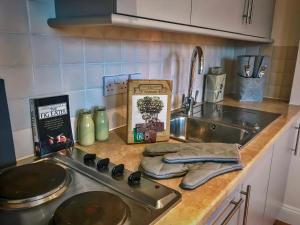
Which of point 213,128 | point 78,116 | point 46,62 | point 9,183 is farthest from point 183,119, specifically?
point 9,183

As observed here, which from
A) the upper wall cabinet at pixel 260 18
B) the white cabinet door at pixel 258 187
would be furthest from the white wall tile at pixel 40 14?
the upper wall cabinet at pixel 260 18

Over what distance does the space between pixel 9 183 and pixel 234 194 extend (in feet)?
2.28

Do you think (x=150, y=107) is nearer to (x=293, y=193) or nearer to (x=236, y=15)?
(x=236, y=15)

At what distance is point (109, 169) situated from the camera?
2.73 feet

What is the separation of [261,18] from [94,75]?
3.94 ft

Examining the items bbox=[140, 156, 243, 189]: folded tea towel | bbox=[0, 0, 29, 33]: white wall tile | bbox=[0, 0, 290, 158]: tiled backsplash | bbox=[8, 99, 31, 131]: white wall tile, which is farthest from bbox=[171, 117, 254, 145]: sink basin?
bbox=[0, 0, 29, 33]: white wall tile

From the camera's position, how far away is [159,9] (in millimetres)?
834

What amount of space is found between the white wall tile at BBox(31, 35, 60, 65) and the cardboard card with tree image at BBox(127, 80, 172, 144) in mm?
290

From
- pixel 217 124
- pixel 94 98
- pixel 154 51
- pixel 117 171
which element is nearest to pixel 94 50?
pixel 94 98

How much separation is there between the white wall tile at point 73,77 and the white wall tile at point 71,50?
2 centimetres

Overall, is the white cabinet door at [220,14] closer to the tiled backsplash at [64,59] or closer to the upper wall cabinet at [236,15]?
the upper wall cabinet at [236,15]

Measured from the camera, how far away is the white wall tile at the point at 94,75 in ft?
3.45

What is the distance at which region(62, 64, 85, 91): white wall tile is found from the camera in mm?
968

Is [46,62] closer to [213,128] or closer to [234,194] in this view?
[234,194]
